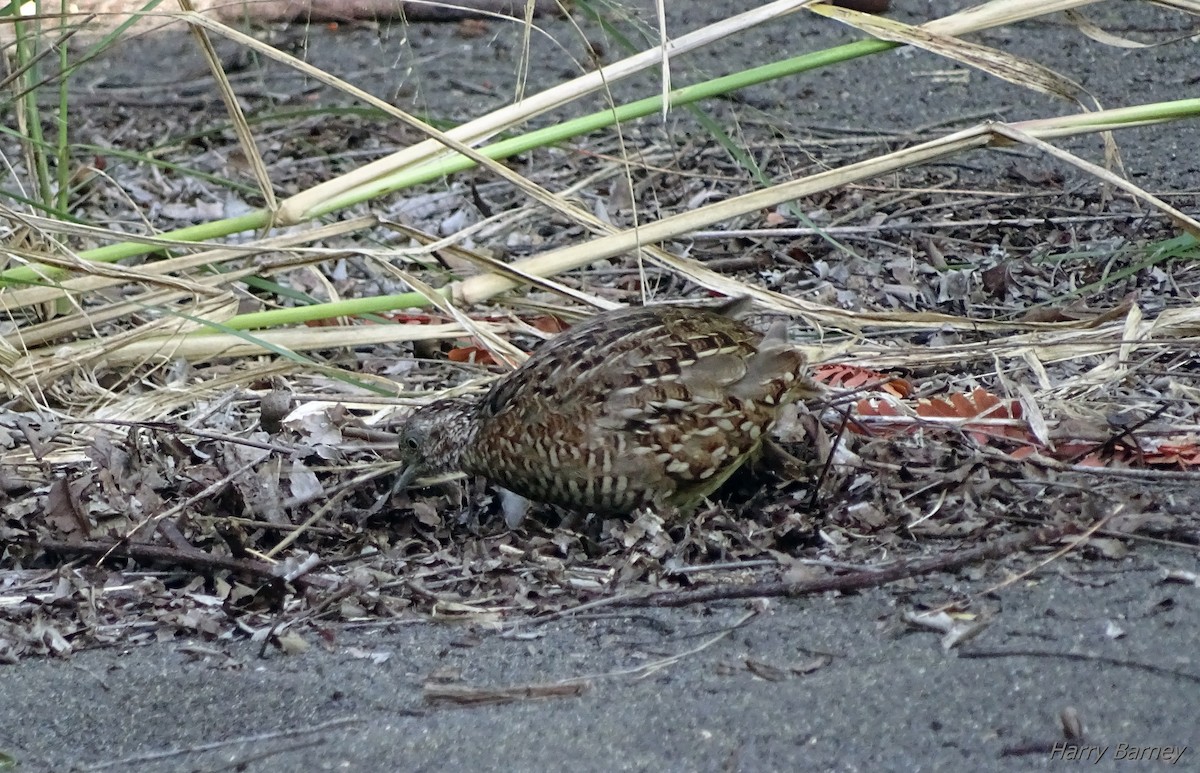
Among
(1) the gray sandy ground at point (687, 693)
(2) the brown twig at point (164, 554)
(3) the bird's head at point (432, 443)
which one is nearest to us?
(1) the gray sandy ground at point (687, 693)

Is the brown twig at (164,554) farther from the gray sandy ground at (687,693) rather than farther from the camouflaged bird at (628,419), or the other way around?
the camouflaged bird at (628,419)

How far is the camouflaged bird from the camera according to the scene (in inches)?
171

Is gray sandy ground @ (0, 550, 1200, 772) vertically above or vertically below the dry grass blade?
below

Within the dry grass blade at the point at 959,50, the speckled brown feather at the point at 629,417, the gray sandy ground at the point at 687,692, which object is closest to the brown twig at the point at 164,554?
the gray sandy ground at the point at 687,692

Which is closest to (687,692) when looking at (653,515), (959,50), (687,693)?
(687,693)

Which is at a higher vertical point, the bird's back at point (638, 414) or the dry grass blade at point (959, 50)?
the dry grass blade at point (959, 50)

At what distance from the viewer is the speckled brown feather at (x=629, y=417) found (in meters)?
4.35

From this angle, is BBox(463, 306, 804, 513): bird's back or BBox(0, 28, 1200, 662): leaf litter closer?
BBox(0, 28, 1200, 662): leaf litter

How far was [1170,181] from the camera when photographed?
6.75m

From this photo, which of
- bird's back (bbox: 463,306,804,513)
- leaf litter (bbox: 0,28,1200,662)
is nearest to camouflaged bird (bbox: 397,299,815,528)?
bird's back (bbox: 463,306,804,513)

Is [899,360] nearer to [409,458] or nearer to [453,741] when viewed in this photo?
[409,458]

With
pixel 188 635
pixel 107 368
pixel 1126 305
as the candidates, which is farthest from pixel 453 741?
pixel 1126 305

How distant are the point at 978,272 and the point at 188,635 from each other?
380cm

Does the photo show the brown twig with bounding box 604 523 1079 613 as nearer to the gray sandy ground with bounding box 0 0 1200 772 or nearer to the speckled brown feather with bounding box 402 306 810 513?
the gray sandy ground with bounding box 0 0 1200 772
